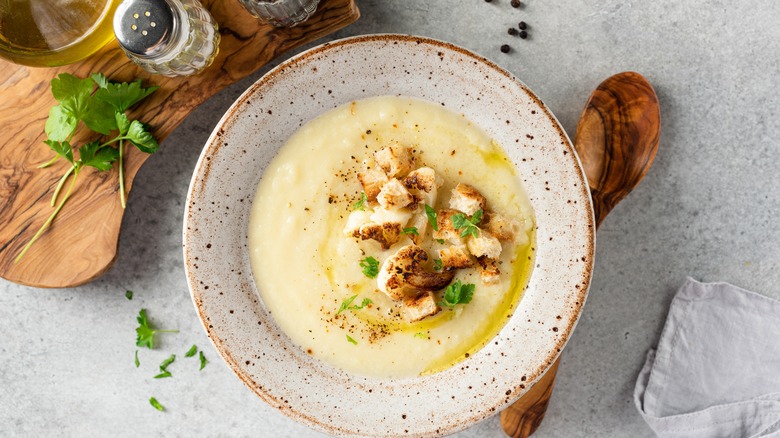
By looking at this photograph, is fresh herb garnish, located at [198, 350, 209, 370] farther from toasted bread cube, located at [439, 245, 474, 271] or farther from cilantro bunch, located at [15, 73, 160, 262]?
toasted bread cube, located at [439, 245, 474, 271]

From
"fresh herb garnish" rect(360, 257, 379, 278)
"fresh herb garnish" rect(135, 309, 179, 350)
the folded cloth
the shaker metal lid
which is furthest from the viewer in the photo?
"fresh herb garnish" rect(135, 309, 179, 350)

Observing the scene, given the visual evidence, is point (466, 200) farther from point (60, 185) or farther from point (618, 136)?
point (60, 185)

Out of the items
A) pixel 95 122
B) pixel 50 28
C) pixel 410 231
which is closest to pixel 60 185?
pixel 95 122

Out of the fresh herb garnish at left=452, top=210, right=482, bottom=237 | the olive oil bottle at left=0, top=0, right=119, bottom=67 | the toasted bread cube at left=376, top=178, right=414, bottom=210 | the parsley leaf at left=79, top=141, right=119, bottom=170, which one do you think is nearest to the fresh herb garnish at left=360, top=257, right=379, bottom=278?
the toasted bread cube at left=376, top=178, right=414, bottom=210

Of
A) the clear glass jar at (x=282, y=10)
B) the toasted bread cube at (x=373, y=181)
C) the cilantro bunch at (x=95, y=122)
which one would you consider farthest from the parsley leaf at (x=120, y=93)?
the toasted bread cube at (x=373, y=181)

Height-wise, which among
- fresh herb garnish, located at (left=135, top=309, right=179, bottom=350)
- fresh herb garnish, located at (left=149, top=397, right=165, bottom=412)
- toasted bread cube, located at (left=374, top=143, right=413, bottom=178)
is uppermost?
toasted bread cube, located at (left=374, top=143, right=413, bottom=178)

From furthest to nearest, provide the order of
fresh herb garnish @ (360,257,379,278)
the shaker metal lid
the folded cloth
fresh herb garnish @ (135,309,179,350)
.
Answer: fresh herb garnish @ (135,309,179,350), the folded cloth, fresh herb garnish @ (360,257,379,278), the shaker metal lid
